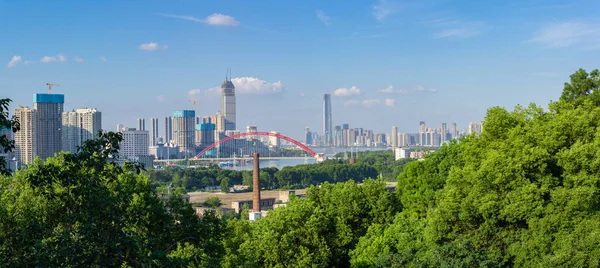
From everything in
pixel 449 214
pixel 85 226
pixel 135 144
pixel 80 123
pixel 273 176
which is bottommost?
pixel 273 176

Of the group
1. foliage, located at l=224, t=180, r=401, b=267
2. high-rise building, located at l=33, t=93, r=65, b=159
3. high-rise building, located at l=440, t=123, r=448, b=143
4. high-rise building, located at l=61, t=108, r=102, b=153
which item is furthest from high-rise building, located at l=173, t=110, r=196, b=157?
foliage, located at l=224, t=180, r=401, b=267

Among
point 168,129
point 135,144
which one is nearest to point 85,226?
point 135,144

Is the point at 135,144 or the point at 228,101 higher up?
the point at 228,101

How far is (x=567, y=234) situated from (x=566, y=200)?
0.50m

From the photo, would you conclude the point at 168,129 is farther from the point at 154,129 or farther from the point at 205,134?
the point at 205,134

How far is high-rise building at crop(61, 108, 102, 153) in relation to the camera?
83062 mm

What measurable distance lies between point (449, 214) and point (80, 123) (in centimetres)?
8367

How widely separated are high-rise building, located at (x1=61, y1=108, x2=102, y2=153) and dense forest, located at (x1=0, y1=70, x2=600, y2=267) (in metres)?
76.0

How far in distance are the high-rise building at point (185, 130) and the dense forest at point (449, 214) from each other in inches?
4954

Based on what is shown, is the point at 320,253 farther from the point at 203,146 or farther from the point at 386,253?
the point at 203,146

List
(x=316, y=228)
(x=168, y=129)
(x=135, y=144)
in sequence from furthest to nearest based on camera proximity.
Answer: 1. (x=168, y=129)
2. (x=135, y=144)
3. (x=316, y=228)

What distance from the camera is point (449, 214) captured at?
397 inches

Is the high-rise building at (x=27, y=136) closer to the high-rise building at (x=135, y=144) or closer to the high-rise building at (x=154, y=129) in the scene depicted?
the high-rise building at (x=135, y=144)

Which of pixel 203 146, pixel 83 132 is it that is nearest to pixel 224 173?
pixel 83 132
